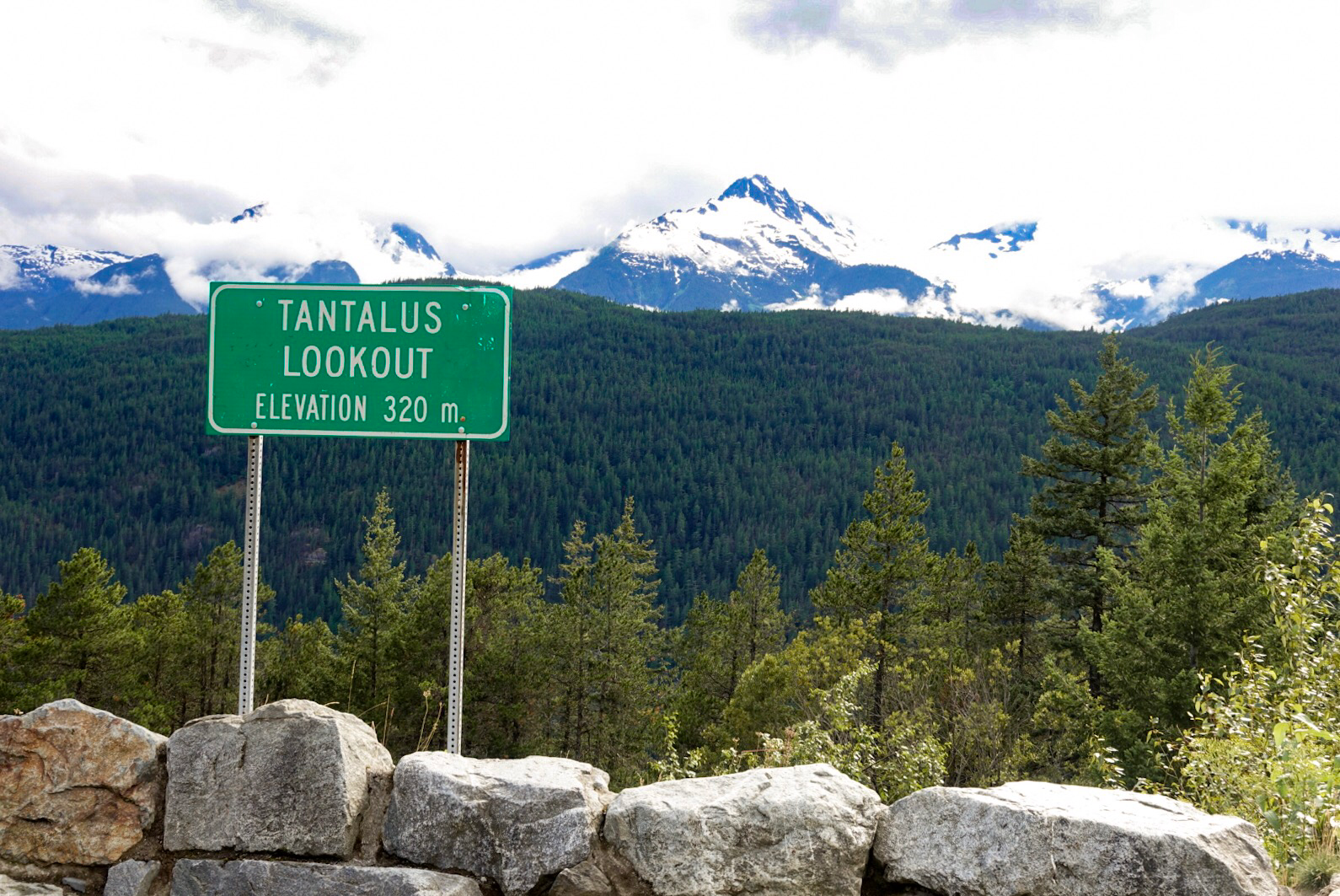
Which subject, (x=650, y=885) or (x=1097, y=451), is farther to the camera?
(x=1097, y=451)

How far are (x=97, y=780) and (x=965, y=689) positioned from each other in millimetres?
21881

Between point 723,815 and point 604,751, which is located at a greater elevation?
point 723,815

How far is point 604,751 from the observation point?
119ft

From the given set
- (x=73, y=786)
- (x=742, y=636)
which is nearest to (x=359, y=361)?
(x=73, y=786)

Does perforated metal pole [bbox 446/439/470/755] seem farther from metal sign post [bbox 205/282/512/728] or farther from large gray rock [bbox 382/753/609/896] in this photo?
large gray rock [bbox 382/753/609/896]

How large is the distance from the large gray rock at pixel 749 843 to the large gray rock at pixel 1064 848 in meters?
0.19

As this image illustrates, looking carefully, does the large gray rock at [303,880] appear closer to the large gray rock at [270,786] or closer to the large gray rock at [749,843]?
the large gray rock at [270,786]

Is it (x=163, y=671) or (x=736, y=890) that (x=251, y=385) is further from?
(x=163, y=671)

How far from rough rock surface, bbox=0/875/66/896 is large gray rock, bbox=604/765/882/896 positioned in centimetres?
237

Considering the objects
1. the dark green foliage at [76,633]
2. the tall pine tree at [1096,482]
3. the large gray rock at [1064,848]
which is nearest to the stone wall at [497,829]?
the large gray rock at [1064,848]

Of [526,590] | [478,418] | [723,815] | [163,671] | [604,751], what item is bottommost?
[604,751]

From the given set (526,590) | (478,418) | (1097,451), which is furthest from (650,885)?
(526,590)

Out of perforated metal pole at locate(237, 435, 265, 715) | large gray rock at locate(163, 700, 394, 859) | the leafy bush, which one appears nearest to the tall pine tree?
the leafy bush

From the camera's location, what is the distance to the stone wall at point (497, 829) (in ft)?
11.3
